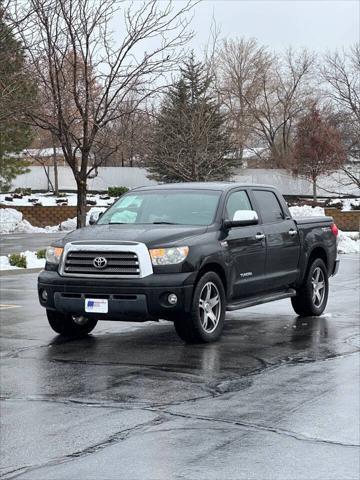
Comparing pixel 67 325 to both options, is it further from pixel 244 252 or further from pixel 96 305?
pixel 244 252

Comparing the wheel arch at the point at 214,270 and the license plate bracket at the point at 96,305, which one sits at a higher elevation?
the wheel arch at the point at 214,270

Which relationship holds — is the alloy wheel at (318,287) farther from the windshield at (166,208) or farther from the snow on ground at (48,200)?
the snow on ground at (48,200)

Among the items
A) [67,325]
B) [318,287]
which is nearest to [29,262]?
[318,287]

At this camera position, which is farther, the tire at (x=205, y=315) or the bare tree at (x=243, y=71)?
the bare tree at (x=243, y=71)

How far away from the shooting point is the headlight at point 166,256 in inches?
387

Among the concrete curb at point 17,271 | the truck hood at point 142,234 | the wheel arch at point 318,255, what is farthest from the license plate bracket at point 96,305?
the concrete curb at point 17,271

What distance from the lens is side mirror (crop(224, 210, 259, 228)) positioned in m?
10.8

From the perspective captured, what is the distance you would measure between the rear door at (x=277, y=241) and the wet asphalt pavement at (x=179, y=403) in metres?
0.68

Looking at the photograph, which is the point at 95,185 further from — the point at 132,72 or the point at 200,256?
the point at 200,256

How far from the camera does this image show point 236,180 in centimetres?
5972

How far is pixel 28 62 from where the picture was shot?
21.4 meters

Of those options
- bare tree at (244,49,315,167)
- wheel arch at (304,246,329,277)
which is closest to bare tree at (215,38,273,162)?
bare tree at (244,49,315,167)

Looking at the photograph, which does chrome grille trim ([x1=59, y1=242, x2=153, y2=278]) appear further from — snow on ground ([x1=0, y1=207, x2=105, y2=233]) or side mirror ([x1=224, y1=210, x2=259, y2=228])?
snow on ground ([x1=0, y1=207, x2=105, y2=233])

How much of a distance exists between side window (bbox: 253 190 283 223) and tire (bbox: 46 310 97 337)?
276 cm
